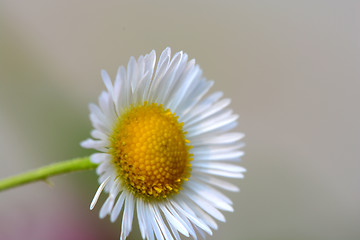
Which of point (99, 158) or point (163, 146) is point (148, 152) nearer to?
point (163, 146)

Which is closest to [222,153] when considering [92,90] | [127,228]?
[127,228]

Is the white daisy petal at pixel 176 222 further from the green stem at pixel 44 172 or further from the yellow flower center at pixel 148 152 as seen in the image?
the green stem at pixel 44 172

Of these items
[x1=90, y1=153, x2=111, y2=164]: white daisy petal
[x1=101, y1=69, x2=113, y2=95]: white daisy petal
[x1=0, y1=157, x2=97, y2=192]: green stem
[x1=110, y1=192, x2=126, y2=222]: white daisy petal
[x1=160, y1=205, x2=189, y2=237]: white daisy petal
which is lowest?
[x1=160, y1=205, x2=189, y2=237]: white daisy petal

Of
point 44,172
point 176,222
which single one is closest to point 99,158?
point 44,172

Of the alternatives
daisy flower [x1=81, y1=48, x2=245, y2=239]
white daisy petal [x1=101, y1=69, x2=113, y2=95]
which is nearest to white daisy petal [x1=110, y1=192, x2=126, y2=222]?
daisy flower [x1=81, y1=48, x2=245, y2=239]

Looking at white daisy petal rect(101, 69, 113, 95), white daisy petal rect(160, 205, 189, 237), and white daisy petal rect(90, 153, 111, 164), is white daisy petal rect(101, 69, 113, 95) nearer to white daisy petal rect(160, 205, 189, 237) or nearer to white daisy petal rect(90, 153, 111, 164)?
white daisy petal rect(90, 153, 111, 164)

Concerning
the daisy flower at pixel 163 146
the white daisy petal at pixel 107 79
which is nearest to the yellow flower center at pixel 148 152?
the daisy flower at pixel 163 146
